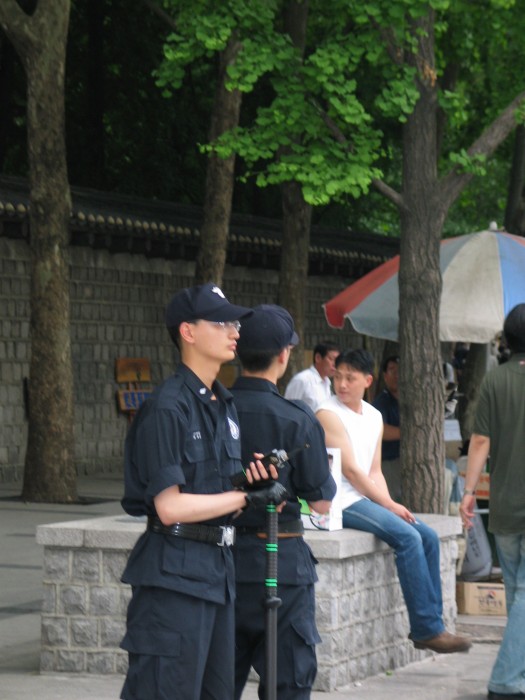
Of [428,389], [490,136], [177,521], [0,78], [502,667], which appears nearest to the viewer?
[177,521]

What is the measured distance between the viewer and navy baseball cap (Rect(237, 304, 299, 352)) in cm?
590

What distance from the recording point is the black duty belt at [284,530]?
583 cm

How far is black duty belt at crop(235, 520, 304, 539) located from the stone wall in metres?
15.5

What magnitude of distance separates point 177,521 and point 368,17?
26.2 feet

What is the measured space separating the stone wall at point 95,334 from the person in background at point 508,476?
1395 cm

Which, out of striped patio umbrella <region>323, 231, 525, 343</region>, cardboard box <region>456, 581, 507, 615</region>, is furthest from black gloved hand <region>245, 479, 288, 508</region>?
striped patio umbrella <region>323, 231, 525, 343</region>

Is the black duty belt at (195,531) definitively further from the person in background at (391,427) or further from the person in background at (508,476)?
the person in background at (391,427)

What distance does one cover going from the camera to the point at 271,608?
516 cm

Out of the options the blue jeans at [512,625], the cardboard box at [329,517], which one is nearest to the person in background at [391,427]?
the cardboard box at [329,517]

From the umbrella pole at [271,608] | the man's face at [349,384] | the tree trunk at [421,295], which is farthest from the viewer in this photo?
the tree trunk at [421,295]

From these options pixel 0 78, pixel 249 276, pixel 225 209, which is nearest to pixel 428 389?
pixel 225 209

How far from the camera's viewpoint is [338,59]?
40.4 feet

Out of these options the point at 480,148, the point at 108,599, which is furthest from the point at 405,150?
the point at 108,599

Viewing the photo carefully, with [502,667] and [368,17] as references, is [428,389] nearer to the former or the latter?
[368,17]
